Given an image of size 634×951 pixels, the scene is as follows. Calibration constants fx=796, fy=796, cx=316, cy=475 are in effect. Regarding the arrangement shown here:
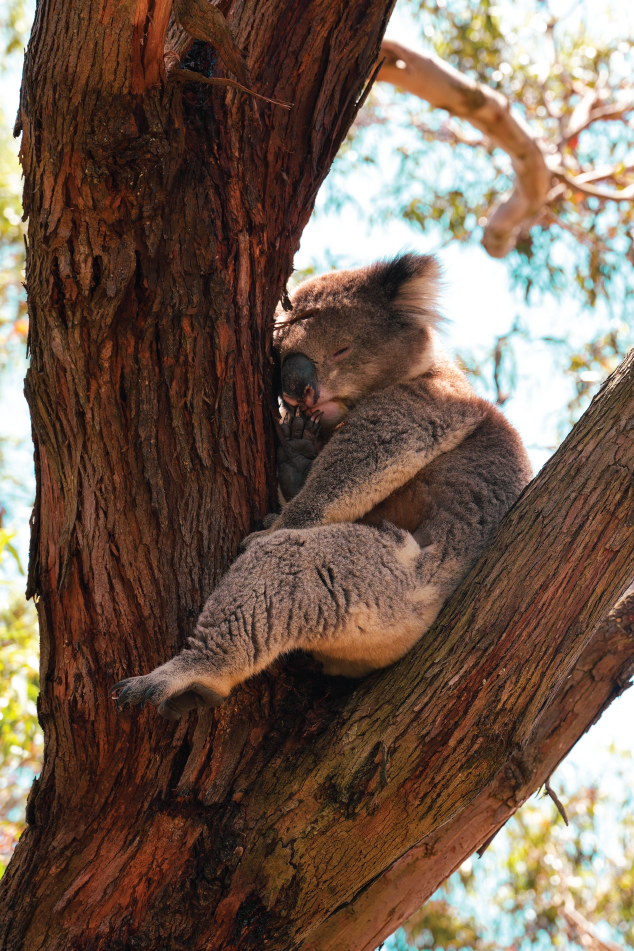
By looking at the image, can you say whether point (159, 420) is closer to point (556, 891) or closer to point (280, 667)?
Answer: point (280, 667)

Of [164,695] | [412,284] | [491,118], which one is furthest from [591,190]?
[164,695]

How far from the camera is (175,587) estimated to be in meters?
2.16

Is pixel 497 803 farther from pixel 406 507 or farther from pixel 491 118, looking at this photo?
pixel 491 118

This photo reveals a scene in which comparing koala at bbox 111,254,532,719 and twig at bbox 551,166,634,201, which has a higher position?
twig at bbox 551,166,634,201

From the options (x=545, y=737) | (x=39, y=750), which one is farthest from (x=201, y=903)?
(x=39, y=750)

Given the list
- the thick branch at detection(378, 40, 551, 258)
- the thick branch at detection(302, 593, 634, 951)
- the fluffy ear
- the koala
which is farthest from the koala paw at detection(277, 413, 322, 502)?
the thick branch at detection(378, 40, 551, 258)

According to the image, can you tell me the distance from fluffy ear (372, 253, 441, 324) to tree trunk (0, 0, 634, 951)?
3.40 feet

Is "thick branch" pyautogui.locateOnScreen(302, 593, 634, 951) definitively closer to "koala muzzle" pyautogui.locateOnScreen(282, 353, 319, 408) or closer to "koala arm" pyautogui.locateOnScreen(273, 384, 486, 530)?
"koala arm" pyautogui.locateOnScreen(273, 384, 486, 530)

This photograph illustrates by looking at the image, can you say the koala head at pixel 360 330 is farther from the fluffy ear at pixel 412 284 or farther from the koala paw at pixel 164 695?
the koala paw at pixel 164 695

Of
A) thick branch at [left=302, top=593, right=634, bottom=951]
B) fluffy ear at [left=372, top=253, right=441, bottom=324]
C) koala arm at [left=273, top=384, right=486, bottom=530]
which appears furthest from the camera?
fluffy ear at [left=372, top=253, right=441, bottom=324]

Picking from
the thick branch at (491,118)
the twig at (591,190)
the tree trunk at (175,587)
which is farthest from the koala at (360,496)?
the twig at (591,190)

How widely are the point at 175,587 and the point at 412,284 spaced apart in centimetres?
164

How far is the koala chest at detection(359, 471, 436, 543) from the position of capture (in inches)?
110

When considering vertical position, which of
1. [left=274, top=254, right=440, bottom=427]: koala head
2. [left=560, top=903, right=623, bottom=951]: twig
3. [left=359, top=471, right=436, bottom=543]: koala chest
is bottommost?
[left=560, top=903, right=623, bottom=951]: twig
